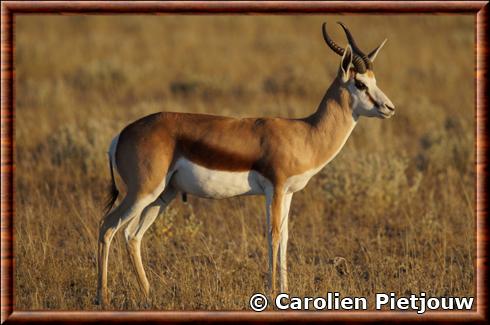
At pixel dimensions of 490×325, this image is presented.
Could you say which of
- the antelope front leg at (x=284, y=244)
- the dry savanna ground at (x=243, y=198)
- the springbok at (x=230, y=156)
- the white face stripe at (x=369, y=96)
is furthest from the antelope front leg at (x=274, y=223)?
the white face stripe at (x=369, y=96)

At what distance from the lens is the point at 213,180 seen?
6340mm

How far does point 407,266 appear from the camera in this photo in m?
7.25

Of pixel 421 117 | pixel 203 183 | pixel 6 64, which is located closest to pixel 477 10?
pixel 203 183

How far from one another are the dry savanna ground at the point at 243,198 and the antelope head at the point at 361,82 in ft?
5.47

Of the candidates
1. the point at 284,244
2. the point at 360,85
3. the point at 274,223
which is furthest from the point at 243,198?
the point at 360,85

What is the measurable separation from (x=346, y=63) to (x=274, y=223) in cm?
156

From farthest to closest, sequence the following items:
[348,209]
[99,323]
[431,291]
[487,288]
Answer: [348,209] → [431,291] → [487,288] → [99,323]

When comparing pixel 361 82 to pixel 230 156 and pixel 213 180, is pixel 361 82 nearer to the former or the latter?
pixel 230 156

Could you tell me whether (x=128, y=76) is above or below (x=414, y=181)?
above

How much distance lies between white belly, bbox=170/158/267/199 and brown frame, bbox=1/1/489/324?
1.11 metres

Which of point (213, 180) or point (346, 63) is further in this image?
point (346, 63)

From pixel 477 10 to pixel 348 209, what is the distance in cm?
343

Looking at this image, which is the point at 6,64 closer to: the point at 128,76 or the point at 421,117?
the point at 421,117

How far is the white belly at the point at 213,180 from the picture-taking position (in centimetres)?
634
